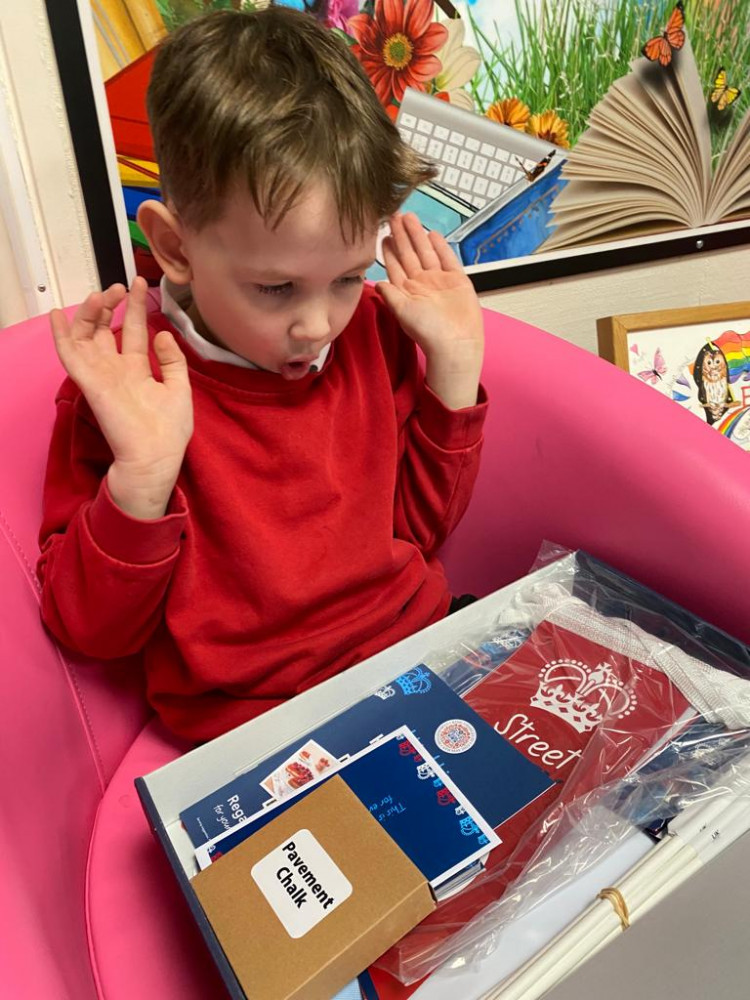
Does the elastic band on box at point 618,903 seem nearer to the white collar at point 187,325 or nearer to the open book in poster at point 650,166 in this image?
the white collar at point 187,325

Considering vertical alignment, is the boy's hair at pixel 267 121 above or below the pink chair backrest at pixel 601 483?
above

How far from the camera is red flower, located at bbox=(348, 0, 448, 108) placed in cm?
93

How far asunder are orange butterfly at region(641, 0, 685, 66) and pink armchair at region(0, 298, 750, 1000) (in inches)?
18.9

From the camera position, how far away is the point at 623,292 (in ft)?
4.21

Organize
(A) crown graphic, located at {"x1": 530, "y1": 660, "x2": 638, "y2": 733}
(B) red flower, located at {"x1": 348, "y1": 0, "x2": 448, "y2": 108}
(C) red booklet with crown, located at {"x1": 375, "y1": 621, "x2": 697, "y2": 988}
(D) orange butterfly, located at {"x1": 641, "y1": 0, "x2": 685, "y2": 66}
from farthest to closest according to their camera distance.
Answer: (D) orange butterfly, located at {"x1": 641, "y1": 0, "x2": 685, "y2": 66} < (B) red flower, located at {"x1": 348, "y1": 0, "x2": 448, "y2": 108} < (A) crown graphic, located at {"x1": 530, "y1": 660, "x2": 638, "y2": 733} < (C) red booklet with crown, located at {"x1": 375, "y1": 621, "x2": 697, "y2": 988}

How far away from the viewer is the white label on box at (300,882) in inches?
20.6

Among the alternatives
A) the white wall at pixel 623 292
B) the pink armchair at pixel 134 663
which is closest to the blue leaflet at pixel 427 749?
the pink armchair at pixel 134 663

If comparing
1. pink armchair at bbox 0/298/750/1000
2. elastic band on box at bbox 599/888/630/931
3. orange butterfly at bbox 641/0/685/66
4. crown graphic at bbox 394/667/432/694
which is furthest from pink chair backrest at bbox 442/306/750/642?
orange butterfly at bbox 641/0/685/66

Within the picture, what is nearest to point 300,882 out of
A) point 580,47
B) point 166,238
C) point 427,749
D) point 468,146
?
point 427,749

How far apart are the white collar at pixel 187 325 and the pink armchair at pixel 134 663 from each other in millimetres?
148

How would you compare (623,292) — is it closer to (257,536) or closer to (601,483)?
(601,483)

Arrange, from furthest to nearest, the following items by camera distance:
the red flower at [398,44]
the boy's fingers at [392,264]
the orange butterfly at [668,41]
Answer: the orange butterfly at [668,41] → the red flower at [398,44] → the boy's fingers at [392,264]

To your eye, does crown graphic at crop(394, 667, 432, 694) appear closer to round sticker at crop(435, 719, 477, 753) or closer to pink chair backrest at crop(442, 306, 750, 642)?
round sticker at crop(435, 719, 477, 753)

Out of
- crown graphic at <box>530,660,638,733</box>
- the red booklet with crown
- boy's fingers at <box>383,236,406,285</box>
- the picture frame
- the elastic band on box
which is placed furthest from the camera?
the picture frame
